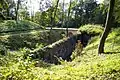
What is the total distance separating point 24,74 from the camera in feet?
16.5

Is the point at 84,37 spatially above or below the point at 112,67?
below

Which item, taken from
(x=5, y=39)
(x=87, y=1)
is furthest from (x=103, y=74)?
(x=87, y=1)

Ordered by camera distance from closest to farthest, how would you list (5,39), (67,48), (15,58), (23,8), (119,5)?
1. (15,58)
2. (119,5)
3. (5,39)
4. (67,48)
5. (23,8)

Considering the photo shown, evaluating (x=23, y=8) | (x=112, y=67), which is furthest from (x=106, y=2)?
(x=23, y=8)

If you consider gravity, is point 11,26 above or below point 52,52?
above

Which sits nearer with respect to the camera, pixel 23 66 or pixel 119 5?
pixel 23 66

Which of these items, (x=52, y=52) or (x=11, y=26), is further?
(x=11, y=26)

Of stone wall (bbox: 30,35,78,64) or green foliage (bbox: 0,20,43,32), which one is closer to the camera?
stone wall (bbox: 30,35,78,64)

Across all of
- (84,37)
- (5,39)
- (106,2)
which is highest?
(106,2)

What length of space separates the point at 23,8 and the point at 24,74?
163ft

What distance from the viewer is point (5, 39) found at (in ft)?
64.4

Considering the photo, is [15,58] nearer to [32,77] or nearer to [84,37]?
[32,77]

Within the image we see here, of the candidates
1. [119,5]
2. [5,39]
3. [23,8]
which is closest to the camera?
[119,5]

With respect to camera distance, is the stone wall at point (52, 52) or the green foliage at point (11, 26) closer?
the stone wall at point (52, 52)
